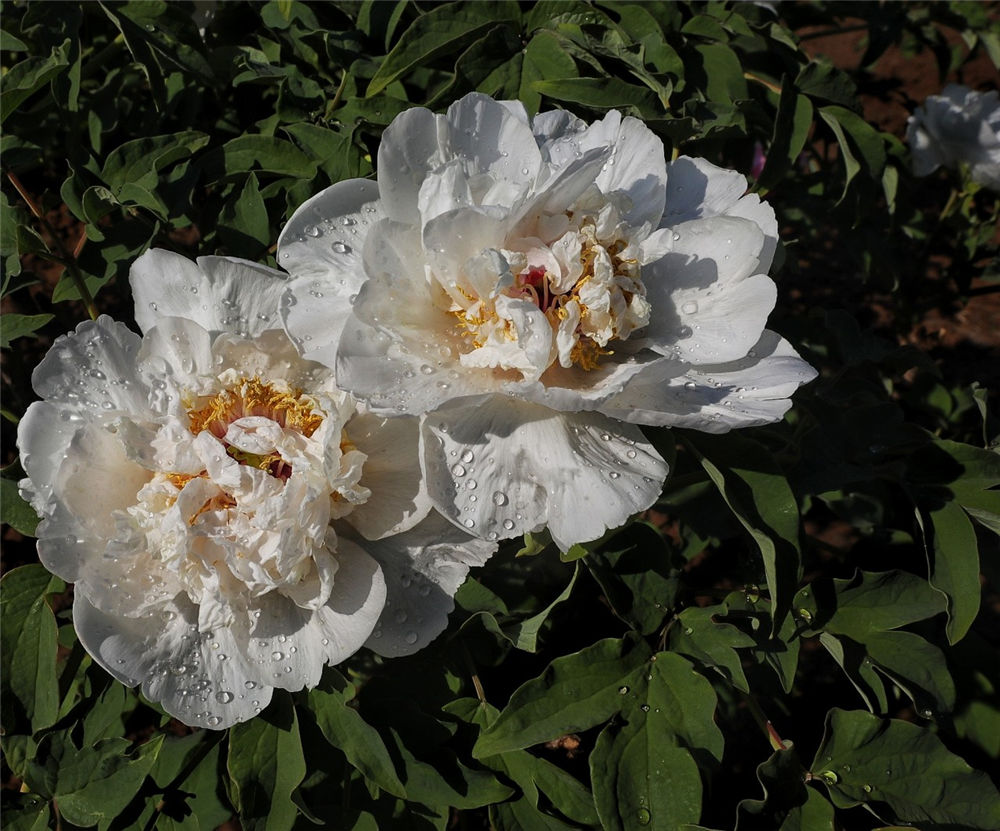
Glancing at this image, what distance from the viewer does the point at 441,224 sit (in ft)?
3.62

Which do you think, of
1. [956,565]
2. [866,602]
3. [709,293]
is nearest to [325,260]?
[709,293]

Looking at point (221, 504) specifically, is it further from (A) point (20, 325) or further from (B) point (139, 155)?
(B) point (139, 155)

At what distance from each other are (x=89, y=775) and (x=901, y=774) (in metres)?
1.29

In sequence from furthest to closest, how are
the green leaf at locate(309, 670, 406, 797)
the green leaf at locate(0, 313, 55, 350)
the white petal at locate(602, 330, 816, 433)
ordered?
the green leaf at locate(0, 313, 55, 350) < the green leaf at locate(309, 670, 406, 797) < the white petal at locate(602, 330, 816, 433)

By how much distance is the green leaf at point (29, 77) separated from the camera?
1.48 meters

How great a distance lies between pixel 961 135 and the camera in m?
3.09

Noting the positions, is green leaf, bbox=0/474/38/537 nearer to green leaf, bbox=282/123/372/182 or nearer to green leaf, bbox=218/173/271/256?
green leaf, bbox=218/173/271/256

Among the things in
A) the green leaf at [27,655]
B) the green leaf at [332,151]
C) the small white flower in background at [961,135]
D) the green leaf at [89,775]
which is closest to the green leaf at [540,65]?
the green leaf at [332,151]

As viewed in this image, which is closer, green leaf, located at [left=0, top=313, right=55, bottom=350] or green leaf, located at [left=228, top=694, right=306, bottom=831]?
green leaf, located at [left=228, top=694, right=306, bottom=831]

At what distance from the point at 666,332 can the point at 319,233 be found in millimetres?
500

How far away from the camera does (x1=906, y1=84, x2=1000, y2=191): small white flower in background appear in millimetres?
3066

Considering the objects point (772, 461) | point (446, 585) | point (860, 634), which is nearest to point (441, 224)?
point (446, 585)

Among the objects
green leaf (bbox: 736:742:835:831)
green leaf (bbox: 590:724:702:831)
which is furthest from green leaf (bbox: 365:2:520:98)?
green leaf (bbox: 736:742:835:831)

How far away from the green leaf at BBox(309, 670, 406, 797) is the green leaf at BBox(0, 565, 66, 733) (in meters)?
0.43
